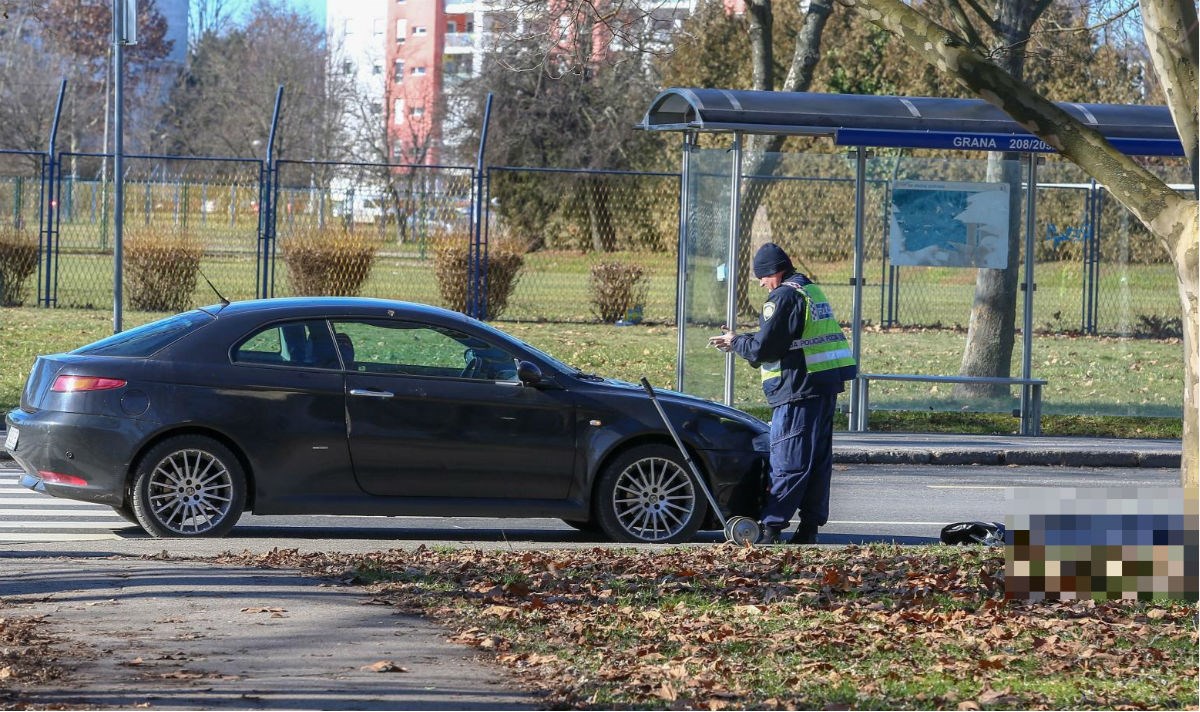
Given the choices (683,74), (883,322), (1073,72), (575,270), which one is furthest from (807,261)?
(683,74)

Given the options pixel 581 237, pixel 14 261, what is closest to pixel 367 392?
pixel 14 261

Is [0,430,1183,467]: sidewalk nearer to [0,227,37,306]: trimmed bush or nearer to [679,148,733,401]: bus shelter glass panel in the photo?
[679,148,733,401]: bus shelter glass panel

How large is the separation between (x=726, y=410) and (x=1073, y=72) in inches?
1361

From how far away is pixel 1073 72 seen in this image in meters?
41.8

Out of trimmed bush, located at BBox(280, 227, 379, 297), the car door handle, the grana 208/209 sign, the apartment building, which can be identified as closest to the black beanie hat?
the car door handle

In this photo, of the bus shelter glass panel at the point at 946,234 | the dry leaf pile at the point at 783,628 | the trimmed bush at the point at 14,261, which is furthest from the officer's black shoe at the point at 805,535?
the trimmed bush at the point at 14,261

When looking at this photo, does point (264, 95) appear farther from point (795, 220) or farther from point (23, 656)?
point (23, 656)

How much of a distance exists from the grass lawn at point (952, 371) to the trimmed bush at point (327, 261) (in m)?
3.87

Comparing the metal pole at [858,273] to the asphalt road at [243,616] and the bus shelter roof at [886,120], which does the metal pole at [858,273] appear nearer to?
the bus shelter roof at [886,120]

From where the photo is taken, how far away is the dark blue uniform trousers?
9758 millimetres

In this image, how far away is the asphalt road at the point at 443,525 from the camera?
9555 millimetres

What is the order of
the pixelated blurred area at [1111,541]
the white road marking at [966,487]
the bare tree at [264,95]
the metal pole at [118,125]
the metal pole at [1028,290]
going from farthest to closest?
1. the bare tree at [264,95]
2. the metal pole at [1028,290]
3. the metal pole at [118,125]
4. the white road marking at [966,487]
5. the pixelated blurred area at [1111,541]

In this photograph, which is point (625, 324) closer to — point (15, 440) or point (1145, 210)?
point (15, 440)

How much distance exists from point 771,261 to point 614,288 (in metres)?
15.8
